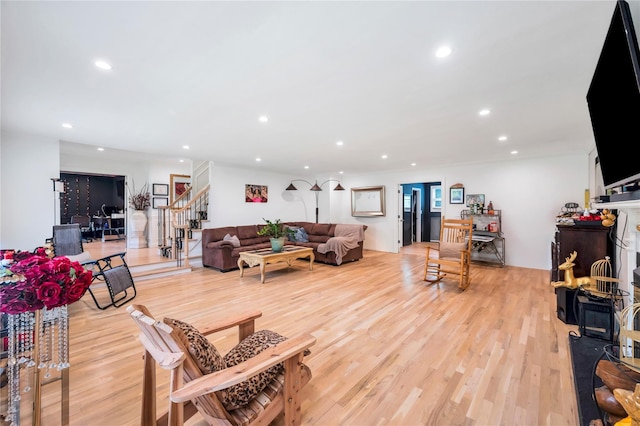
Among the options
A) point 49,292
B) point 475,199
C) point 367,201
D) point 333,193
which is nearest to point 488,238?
point 475,199

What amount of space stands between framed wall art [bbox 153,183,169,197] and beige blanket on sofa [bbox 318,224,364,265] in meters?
5.08

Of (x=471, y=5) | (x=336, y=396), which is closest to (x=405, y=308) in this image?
(x=336, y=396)

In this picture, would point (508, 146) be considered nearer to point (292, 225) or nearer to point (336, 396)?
point (336, 396)

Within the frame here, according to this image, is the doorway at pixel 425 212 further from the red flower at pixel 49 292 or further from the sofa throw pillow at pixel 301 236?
the red flower at pixel 49 292

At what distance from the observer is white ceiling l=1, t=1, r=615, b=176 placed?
5.07ft

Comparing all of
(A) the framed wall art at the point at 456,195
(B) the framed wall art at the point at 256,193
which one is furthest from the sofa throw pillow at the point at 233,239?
(A) the framed wall art at the point at 456,195

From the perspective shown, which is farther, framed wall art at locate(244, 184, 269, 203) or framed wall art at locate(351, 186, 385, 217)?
framed wall art at locate(351, 186, 385, 217)

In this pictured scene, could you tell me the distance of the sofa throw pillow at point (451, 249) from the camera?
446 cm

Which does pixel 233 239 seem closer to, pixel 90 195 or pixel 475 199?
pixel 475 199

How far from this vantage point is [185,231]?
5453 millimetres

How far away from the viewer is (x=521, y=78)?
7.38 feet

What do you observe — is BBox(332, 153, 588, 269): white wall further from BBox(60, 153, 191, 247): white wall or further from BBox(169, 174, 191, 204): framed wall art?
BBox(60, 153, 191, 247): white wall

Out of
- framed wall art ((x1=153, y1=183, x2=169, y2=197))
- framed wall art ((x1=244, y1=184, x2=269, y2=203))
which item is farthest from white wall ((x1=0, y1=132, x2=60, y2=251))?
framed wall art ((x1=244, y1=184, x2=269, y2=203))

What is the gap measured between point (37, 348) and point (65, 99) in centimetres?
261
